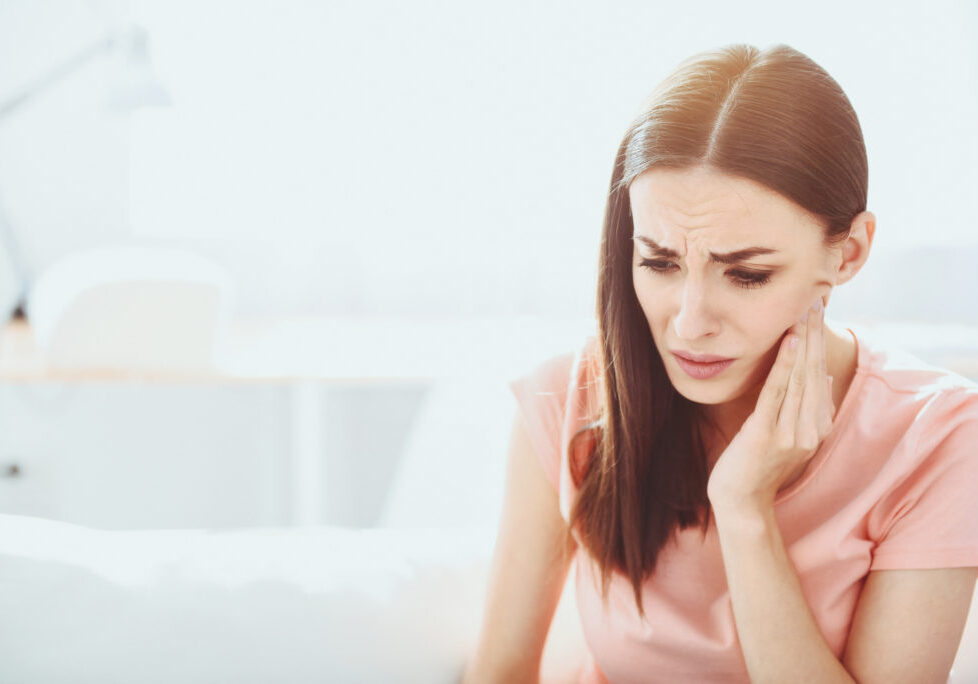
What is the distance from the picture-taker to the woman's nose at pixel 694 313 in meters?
0.82

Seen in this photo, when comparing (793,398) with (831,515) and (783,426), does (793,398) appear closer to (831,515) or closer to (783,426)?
(783,426)

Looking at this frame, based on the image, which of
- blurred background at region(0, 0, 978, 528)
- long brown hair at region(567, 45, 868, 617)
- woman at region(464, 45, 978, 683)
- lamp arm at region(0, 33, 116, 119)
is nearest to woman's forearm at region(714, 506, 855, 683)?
woman at region(464, 45, 978, 683)

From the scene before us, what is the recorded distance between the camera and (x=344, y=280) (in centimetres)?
234

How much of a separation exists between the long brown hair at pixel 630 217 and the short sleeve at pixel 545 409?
24 mm

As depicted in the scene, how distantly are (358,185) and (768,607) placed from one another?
1.67m

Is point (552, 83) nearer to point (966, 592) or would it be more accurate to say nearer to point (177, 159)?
point (177, 159)

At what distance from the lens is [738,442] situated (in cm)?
88

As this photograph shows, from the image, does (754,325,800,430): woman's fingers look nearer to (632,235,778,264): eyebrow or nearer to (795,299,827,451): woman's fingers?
(795,299,827,451): woman's fingers

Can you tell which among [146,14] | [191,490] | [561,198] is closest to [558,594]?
[561,198]

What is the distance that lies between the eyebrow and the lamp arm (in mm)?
1602

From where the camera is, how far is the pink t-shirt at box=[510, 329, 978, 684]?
831 mm

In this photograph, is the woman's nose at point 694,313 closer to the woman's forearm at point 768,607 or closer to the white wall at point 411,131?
the woman's forearm at point 768,607

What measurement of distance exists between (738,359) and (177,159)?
178 centimetres

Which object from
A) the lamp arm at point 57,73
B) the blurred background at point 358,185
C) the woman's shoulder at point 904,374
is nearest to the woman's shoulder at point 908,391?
the woman's shoulder at point 904,374
